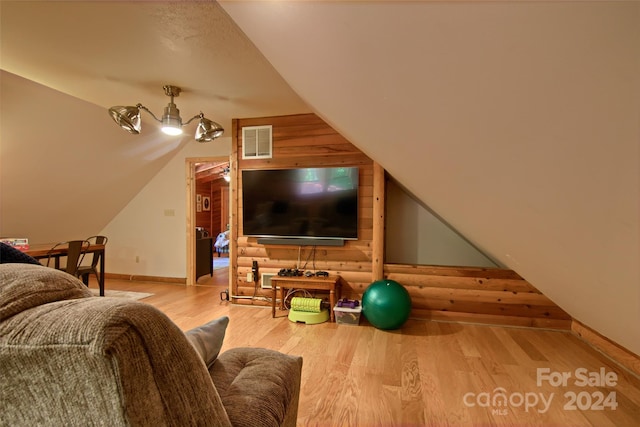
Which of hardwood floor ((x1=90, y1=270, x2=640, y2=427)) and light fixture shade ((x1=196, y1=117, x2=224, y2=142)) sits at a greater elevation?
light fixture shade ((x1=196, y1=117, x2=224, y2=142))

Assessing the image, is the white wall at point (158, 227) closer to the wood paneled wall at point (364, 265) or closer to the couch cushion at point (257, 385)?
the wood paneled wall at point (364, 265)

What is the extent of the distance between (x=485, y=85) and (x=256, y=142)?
11.2ft

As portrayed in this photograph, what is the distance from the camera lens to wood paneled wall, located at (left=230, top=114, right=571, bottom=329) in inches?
125

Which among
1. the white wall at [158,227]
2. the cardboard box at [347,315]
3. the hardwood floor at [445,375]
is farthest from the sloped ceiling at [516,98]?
the white wall at [158,227]

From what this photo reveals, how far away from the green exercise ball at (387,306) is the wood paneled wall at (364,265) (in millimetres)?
350

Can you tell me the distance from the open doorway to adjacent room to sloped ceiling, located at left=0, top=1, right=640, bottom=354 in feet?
9.17

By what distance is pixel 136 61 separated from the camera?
7.89ft

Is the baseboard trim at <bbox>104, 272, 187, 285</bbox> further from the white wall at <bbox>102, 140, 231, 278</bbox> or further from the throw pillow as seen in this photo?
the throw pillow

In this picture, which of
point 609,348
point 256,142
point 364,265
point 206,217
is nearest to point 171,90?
point 256,142

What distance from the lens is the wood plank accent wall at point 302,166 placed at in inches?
140

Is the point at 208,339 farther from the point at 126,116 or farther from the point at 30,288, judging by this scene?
the point at 126,116

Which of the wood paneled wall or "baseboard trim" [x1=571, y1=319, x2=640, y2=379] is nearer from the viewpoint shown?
"baseboard trim" [x1=571, y1=319, x2=640, y2=379]

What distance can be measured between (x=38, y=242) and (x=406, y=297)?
5.83m

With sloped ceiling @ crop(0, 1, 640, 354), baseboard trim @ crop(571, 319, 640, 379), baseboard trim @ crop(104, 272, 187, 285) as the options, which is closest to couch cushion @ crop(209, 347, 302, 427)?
sloped ceiling @ crop(0, 1, 640, 354)
